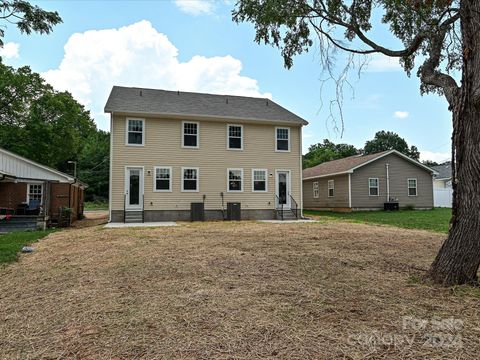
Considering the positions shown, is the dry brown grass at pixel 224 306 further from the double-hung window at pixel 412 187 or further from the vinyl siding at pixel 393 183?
the double-hung window at pixel 412 187

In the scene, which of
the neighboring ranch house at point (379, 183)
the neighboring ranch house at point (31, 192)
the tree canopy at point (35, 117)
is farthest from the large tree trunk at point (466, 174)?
the tree canopy at point (35, 117)

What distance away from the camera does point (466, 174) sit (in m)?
4.19

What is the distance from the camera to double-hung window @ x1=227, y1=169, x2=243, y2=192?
16.3m

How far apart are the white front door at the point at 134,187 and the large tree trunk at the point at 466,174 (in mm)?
12834

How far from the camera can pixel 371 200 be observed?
2222 centimetres

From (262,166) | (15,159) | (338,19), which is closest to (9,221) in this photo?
(15,159)

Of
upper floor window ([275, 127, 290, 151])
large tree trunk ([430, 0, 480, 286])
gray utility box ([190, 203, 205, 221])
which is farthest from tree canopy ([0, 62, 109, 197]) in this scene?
large tree trunk ([430, 0, 480, 286])

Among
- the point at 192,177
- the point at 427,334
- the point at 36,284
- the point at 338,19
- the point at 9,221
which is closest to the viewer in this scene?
the point at 427,334

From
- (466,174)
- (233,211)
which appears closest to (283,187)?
(233,211)

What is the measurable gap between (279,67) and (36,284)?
19.5 feet

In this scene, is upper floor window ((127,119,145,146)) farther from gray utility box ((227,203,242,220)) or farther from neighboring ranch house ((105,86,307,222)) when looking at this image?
gray utility box ((227,203,242,220))

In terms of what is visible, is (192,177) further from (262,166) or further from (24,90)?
(24,90)

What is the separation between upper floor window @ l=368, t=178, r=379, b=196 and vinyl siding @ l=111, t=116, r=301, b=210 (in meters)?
7.56

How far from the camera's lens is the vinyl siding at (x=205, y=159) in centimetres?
1500
